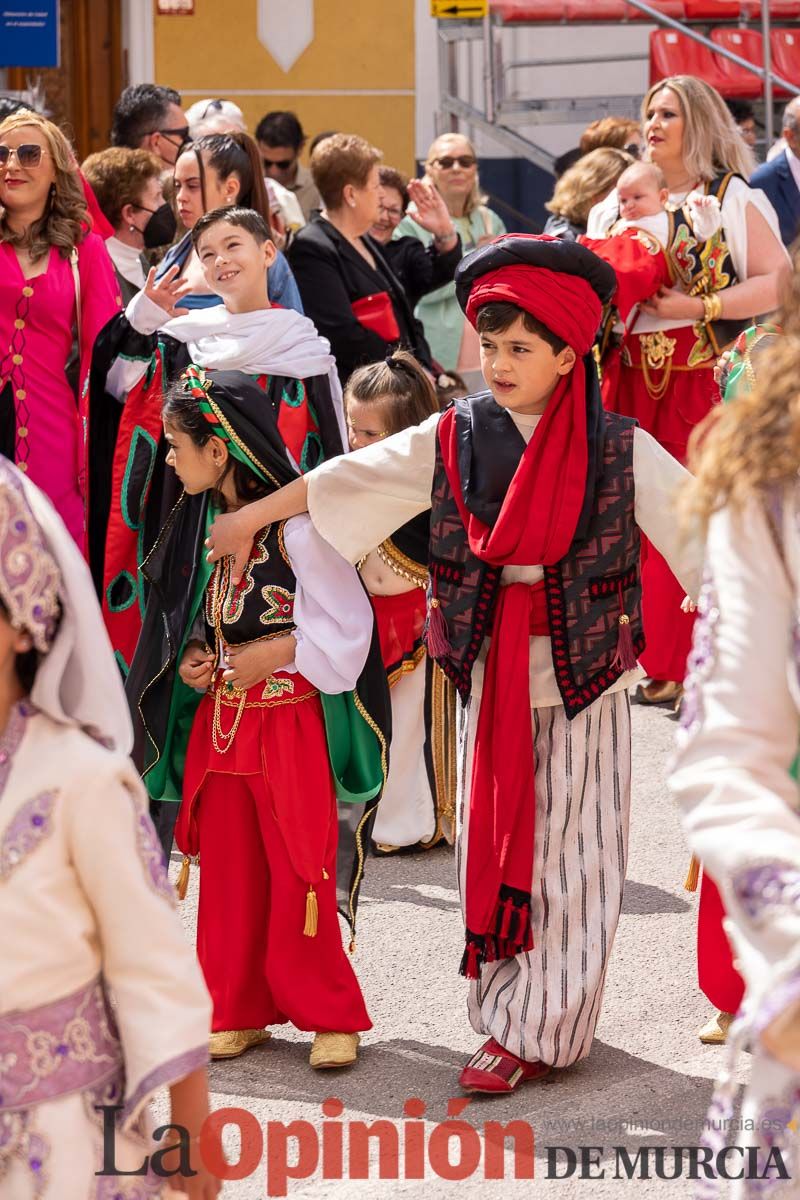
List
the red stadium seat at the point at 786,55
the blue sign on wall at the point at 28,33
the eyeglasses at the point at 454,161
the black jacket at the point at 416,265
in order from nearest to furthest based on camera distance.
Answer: the black jacket at the point at 416,265 < the eyeglasses at the point at 454,161 < the blue sign on wall at the point at 28,33 < the red stadium seat at the point at 786,55

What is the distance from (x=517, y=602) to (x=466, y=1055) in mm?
1047

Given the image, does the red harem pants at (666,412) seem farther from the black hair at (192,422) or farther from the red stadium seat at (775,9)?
the red stadium seat at (775,9)

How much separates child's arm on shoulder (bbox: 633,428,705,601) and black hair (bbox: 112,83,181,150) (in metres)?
4.16

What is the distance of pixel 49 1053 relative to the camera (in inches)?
88.4

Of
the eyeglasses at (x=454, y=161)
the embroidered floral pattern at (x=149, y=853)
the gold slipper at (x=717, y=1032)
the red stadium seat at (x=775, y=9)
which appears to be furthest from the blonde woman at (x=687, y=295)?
the red stadium seat at (x=775, y=9)

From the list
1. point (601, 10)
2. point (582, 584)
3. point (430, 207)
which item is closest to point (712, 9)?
point (601, 10)

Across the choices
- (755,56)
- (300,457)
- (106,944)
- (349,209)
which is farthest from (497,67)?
(106,944)

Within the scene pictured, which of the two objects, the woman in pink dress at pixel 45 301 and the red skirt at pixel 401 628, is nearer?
the red skirt at pixel 401 628

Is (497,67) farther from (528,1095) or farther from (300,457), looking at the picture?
(528,1095)

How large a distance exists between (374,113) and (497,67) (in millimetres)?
1024

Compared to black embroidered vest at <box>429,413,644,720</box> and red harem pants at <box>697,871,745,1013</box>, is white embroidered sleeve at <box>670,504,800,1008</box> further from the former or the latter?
red harem pants at <box>697,871,745,1013</box>

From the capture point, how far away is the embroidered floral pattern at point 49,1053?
2238 mm

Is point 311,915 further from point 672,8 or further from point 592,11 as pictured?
point 672,8

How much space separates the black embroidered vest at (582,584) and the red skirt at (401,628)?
1.54 m
